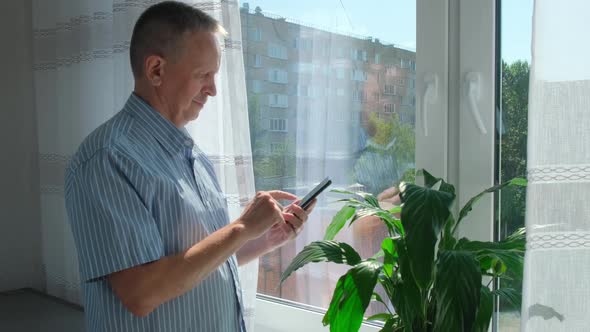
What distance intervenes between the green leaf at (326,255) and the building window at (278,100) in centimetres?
73

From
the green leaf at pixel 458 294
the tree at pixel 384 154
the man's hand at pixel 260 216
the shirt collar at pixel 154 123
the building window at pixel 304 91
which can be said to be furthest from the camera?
the building window at pixel 304 91

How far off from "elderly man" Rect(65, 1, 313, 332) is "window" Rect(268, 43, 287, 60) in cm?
68

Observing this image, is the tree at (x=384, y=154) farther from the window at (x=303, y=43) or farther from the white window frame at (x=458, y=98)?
the window at (x=303, y=43)

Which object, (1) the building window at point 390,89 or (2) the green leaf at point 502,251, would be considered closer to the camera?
(2) the green leaf at point 502,251

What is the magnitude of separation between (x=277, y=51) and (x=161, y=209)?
940mm

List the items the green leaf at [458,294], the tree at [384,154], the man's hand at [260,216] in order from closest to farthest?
the green leaf at [458,294] → the man's hand at [260,216] → the tree at [384,154]

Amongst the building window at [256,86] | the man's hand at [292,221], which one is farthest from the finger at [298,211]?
the building window at [256,86]

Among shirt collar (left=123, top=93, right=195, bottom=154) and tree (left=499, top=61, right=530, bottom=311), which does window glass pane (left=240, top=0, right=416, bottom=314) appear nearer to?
tree (left=499, top=61, right=530, bottom=311)

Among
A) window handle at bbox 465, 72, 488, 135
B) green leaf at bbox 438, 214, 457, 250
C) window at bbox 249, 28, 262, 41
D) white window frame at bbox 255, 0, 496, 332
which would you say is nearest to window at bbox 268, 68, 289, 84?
window at bbox 249, 28, 262, 41

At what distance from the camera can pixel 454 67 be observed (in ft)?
5.31

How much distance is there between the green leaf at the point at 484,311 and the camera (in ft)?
3.84

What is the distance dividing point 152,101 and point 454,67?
0.76 m

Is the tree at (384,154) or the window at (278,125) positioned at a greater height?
the window at (278,125)

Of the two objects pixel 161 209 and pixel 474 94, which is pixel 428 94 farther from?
pixel 161 209
